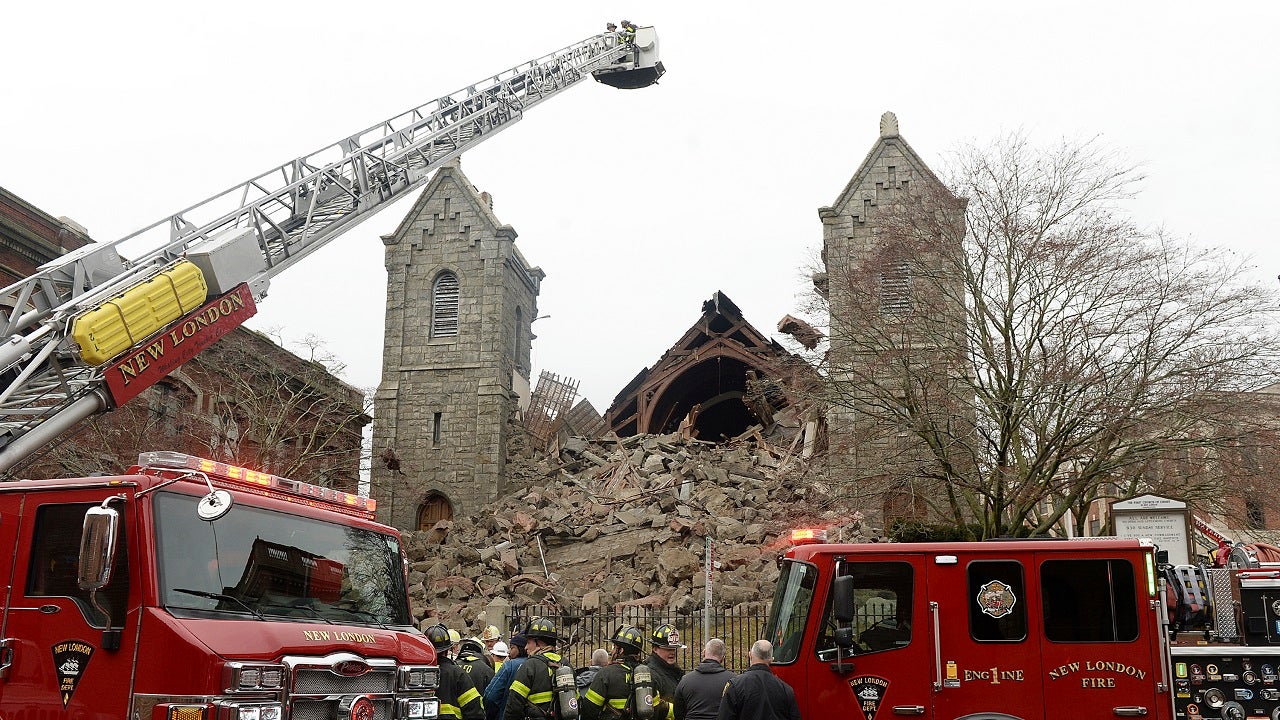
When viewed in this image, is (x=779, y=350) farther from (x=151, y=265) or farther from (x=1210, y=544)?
(x=151, y=265)

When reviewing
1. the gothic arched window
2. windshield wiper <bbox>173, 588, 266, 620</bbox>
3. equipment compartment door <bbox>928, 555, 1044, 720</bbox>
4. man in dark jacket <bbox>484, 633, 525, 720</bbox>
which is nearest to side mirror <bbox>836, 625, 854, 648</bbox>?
equipment compartment door <bbox>928, 555, 1044, 720</bbox>

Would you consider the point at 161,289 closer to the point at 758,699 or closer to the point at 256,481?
the point at 256,481

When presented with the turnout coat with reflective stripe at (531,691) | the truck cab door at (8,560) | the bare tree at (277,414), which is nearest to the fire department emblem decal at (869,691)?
the turnout coat with reflective stripe at (531,691)

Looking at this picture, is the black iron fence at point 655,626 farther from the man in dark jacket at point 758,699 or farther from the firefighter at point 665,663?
the man in dark jacket at point 758,699

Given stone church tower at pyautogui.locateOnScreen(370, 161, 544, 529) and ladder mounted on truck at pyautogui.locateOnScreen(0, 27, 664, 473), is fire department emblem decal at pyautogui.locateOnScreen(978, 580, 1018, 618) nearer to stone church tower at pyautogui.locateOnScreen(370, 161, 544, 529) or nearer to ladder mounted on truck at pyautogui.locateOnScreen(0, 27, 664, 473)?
ladder mounted on truck at pyautogui.locateOnScreen(0, 27, 664, 473)

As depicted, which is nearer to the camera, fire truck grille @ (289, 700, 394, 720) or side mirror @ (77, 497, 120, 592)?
side mirror @ (77, 497, 120, 592)

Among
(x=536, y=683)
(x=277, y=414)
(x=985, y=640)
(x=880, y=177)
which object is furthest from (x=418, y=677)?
(x=880, y=177)

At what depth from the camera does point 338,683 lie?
633cm

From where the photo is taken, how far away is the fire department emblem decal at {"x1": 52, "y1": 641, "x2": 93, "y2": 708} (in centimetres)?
611

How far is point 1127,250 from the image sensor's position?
658 inches

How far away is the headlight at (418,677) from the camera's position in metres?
6.83

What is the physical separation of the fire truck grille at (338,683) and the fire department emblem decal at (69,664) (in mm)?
1242

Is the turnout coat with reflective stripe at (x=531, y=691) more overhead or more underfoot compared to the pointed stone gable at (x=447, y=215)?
more underfoot

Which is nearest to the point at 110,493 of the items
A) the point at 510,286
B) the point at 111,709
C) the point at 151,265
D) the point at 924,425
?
the point at 111,709
